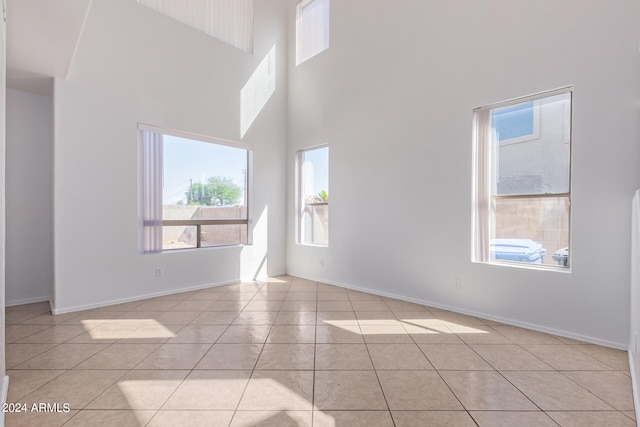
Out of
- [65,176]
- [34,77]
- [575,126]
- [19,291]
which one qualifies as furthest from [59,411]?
[575,126]

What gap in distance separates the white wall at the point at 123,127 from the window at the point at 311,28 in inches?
42.4

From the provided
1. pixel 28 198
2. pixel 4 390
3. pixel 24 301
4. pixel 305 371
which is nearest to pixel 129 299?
pixel 24 301

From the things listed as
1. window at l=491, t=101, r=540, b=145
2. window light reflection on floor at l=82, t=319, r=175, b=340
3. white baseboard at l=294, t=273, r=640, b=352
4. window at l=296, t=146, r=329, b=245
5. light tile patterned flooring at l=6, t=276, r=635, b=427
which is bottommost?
window light reflection on floor at l=82, t=319, r=175, b=340

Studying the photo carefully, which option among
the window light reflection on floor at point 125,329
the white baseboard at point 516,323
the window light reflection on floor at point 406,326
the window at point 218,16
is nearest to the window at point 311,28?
the window at point 218,16

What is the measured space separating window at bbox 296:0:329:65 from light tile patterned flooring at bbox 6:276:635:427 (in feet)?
14.6

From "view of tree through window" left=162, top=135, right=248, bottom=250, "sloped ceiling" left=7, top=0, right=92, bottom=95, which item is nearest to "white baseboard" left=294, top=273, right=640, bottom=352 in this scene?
"view of tree through window" left=162, top=135, right=248, bottom=250

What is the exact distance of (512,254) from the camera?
3.20 m

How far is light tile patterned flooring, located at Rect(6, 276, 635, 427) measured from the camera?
1727 mm

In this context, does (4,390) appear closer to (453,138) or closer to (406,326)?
(406,326)

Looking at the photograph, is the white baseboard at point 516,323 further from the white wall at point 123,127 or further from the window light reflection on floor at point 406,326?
the white wall at point 123,127

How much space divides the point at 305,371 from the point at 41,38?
357 cm

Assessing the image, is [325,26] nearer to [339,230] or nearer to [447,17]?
[447,17]

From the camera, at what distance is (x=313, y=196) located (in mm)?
5395

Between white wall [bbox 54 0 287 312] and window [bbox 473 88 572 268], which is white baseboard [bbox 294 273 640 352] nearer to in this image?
window [bbox 473 88 572 268]
